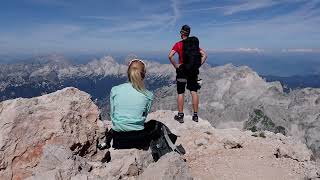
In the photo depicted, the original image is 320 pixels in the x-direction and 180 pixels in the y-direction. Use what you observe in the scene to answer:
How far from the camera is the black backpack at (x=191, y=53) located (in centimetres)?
1853

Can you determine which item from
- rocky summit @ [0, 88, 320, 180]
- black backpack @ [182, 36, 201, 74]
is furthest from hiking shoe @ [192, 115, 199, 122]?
black backpack @ [182, 36, 201, 74]

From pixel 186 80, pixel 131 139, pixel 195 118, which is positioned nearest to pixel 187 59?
pixel 186 80

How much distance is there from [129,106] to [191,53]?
6.06 meters

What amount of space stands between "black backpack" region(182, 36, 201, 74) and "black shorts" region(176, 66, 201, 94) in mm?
430

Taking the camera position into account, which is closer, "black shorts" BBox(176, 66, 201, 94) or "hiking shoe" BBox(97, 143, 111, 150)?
"hiking shoe" BBox(97, 143, 111, 150)

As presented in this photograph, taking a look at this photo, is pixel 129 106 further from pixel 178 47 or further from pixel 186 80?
pixel 186 80

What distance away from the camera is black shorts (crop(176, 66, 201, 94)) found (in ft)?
62.6

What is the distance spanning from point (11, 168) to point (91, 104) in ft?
12.8

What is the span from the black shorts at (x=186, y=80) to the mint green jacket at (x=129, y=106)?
18.3ft

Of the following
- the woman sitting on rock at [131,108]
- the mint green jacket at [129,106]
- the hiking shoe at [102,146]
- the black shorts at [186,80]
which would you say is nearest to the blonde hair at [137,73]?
the woman sitting on rock at [131,108]

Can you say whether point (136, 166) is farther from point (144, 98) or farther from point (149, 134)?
point (144, 98)

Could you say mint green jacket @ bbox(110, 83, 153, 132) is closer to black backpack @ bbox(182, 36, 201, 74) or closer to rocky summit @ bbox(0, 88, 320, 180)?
rocky summit @ bbox(0, 88, 320, 180)

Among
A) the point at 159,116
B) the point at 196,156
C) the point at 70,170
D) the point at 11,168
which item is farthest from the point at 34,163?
the point at 159,116

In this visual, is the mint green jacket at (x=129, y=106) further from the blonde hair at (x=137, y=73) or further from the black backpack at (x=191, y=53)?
the black backpack at (x=191, y=53)
